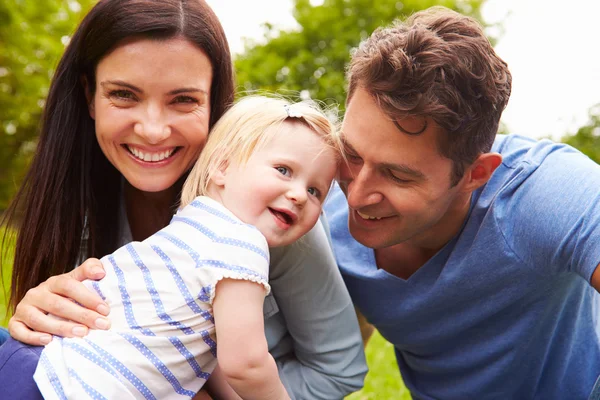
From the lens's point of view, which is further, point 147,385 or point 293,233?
point 293,233

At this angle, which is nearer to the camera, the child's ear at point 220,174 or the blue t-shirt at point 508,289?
the child's ear at point 220,174

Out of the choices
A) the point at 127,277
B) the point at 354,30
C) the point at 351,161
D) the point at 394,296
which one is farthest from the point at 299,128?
the point at 354,30

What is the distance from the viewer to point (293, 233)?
87.9 inches

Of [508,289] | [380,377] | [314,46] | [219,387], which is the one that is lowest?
[380,377]

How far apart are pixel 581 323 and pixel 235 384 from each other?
1.65m

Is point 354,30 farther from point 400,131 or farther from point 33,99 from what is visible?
point 400,131

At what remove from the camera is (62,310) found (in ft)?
7.02

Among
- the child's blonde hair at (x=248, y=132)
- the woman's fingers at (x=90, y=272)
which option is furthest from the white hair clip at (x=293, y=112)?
the woman's fingers at (x=90, y=272)

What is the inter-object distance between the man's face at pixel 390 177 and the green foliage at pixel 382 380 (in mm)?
1715

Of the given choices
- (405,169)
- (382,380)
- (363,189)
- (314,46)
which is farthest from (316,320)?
(314,46)

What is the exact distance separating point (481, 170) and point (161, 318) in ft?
4.28

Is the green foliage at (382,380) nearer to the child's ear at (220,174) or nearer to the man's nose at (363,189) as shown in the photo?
the man's nose at (363,189)

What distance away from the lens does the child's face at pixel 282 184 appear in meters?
2.14

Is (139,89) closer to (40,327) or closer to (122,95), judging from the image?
(122,95)
